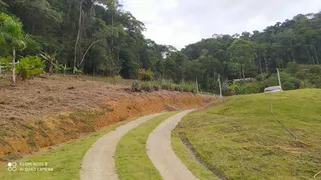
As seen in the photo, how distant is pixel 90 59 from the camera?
36969mm

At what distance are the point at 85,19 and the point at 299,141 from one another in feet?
111

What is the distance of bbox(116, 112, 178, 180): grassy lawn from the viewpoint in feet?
23.5

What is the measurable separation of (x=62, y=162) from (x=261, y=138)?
25.6ft

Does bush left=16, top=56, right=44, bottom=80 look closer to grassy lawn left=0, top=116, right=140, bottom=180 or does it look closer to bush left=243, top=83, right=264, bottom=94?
grassy lawn left=0, top=116, right=140, bottom=180

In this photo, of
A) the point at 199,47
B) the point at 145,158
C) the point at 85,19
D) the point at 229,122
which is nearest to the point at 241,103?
the point at 229,122

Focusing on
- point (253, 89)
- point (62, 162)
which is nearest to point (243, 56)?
point (253, 89)

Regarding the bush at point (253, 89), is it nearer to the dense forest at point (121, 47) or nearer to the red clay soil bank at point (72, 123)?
the dense forest at point (121, 47)

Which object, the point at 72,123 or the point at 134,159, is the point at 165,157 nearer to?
the point at 134,159

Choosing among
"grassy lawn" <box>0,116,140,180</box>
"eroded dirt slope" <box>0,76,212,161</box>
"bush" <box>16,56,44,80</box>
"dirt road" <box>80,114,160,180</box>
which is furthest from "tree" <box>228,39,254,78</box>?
"grassy lawn" <box>0,116,140,180</box>

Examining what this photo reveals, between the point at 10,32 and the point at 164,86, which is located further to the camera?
the point at 164,86

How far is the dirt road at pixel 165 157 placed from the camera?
24.1 ft

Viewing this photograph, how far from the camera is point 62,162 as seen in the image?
8.11 m

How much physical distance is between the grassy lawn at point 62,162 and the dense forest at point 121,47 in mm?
8192

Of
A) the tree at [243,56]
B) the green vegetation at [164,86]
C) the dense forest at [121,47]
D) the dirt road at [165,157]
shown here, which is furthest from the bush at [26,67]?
the tree at [243,56]
